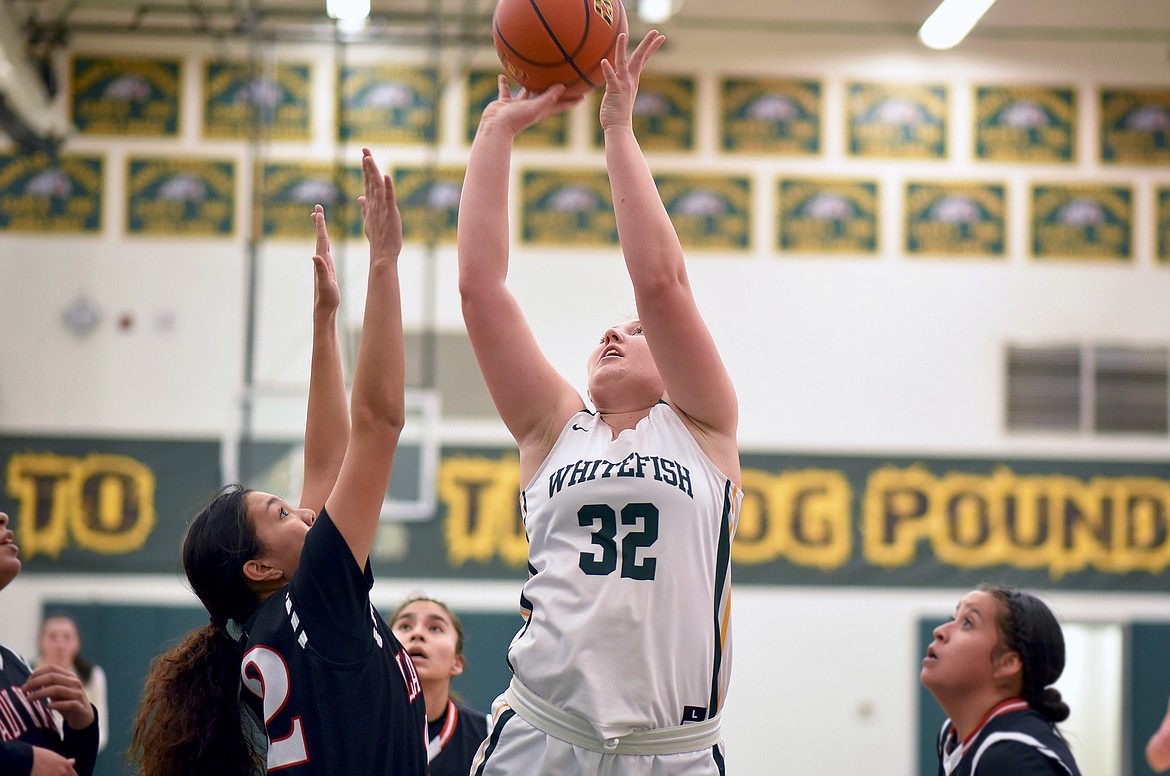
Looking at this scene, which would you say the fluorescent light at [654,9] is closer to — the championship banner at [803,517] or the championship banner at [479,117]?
the championship banner at [479,117]

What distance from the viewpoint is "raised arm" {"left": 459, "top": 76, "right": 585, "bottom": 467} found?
2.66 m

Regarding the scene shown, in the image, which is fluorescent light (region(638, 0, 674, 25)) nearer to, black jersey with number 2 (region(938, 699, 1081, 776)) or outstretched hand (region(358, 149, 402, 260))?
black jersey with number 2 (region(938, 699, 1081, 776))

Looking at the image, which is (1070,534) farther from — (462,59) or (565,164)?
(462,59)

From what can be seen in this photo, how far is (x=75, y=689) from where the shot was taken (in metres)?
2.99

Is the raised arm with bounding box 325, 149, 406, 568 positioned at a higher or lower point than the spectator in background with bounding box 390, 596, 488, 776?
higher

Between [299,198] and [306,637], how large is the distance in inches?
327

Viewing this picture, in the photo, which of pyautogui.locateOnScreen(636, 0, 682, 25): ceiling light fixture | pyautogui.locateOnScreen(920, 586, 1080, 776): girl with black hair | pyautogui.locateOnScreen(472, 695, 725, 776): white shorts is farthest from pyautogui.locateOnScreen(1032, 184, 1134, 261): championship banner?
pyautogui.locateOnScreen(472, 695, 725, 776): white shorts

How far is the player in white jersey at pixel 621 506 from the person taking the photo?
2.40 metres

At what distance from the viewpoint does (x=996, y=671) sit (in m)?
3.40

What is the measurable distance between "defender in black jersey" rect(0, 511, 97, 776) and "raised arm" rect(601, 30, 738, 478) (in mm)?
1604

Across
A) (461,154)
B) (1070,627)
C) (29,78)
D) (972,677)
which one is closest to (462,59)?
(461,154)

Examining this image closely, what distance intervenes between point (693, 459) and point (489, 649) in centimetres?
747

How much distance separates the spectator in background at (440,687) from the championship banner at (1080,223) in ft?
25.3

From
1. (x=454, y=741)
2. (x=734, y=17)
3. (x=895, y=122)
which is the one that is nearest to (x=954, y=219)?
(x=895, y=122)
